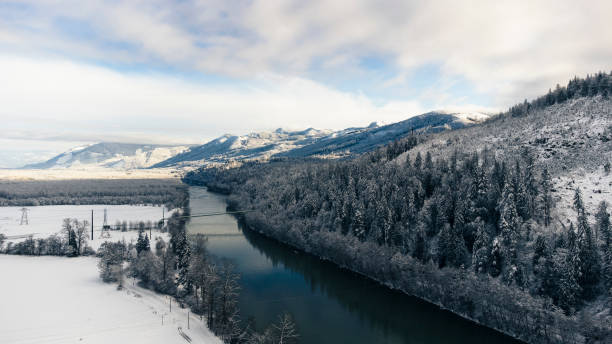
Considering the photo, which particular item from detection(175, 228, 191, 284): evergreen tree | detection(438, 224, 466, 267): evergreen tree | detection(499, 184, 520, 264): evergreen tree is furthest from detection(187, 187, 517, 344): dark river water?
detection(499, 184, 520, 264): evergreen tree

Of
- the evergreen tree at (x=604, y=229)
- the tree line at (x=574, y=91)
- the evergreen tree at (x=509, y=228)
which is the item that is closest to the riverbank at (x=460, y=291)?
the evergreen tree at (x=509, y=228)

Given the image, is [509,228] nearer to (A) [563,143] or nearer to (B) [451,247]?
(B) [451,247]

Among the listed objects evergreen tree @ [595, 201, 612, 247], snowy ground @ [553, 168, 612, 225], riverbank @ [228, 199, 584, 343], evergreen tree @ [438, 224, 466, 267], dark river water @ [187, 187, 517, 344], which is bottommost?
dark river water @ [187, 187, 517, 344]

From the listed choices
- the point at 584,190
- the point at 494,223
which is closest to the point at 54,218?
the point at 494,223

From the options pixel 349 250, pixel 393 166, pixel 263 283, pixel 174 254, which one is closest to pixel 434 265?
pixel 349 250

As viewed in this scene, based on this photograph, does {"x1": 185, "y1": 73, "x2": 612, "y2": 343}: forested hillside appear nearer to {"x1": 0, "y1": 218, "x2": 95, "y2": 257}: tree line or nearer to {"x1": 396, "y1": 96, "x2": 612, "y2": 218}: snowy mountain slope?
{"x1": 396, "y1": 96, "x2": 612, "y2": 218}: snowy mountain slope

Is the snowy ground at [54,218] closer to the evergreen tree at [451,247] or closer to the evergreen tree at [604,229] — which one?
the evergreen tree at [451,247]

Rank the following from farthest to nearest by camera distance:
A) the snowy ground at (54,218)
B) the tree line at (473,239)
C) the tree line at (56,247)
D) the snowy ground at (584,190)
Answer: the snowy ground at (54,218) < the tree line at (56,247) < the snowy ground at (584,190) < the tree line at (473,239)
